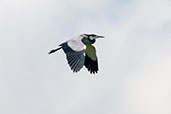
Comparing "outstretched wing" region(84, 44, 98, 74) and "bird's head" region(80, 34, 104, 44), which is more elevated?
"bird's head" region(80, 34, 104, 44)

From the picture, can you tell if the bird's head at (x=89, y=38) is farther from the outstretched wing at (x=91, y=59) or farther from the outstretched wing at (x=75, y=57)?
the outstretched wing at (x=75, y=57)

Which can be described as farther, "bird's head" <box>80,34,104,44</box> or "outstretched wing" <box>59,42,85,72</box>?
"bird's head" <box>80,34,104,44</box>

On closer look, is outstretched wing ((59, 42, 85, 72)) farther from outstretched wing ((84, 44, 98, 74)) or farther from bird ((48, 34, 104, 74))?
outstretched wing ((84, 44, 98, 74))

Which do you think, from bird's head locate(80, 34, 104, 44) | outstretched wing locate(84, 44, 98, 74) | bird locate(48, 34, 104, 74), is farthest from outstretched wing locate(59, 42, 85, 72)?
outstretched wing locate(84, 44, 98, 74)

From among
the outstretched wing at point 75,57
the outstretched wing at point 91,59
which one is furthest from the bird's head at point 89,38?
the outstretched wing at point 75,57

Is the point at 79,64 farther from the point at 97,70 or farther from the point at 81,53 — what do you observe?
the point at 97,70

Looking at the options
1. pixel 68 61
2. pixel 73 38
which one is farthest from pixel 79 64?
pixel 73 38

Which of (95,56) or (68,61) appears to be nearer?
(68,61)

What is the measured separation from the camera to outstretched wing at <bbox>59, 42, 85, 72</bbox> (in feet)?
70.7

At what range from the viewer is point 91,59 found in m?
25.2

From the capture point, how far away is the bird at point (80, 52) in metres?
21.7

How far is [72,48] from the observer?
22391 millimetres

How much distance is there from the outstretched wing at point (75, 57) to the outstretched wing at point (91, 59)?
240 centimetres

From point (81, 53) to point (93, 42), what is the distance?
3.08m
